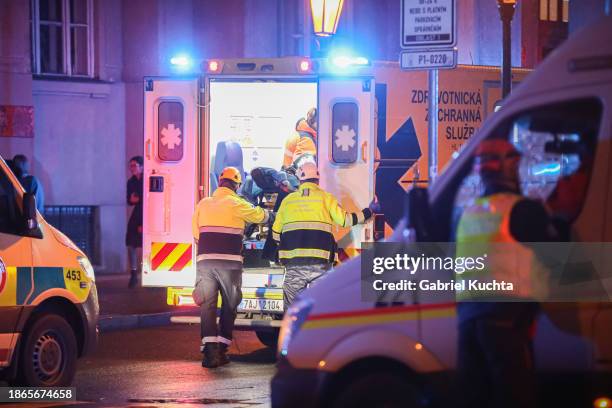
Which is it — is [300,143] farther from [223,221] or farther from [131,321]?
[131,321]

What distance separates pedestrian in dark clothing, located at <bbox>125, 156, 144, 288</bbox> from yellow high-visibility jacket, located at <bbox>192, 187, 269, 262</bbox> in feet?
20.6

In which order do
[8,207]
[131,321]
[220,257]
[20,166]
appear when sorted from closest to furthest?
[8,207], [220,257], [131,321], [20,166]

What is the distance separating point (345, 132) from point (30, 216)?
378 cm

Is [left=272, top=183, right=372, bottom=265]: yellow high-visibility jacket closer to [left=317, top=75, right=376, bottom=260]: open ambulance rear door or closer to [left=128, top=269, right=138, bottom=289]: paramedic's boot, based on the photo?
[left=317, top=75, right=376, bottom=260]: open ambulance rear door

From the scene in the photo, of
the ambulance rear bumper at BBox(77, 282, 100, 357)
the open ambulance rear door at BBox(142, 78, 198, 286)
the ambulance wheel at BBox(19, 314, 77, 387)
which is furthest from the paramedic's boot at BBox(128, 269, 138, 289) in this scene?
the ambulance wheel at BBox(19, 314, 77, 387)

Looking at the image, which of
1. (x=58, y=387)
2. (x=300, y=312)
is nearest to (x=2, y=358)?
(x=58, y=387)

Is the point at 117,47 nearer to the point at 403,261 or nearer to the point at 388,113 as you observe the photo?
the point at 388,113

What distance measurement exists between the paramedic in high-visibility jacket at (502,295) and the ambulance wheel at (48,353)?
4.17m

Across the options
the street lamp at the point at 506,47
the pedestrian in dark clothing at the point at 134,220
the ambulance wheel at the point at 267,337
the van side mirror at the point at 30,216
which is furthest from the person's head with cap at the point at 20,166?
the van side mirror at the point at 30,216

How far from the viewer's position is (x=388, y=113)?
1352cm

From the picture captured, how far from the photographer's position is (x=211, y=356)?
36.0ft

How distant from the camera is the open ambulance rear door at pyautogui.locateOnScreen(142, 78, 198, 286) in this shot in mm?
11867

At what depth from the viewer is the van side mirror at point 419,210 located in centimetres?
592

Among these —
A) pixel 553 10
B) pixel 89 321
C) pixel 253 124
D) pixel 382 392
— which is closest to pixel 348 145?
pixel 253 124
